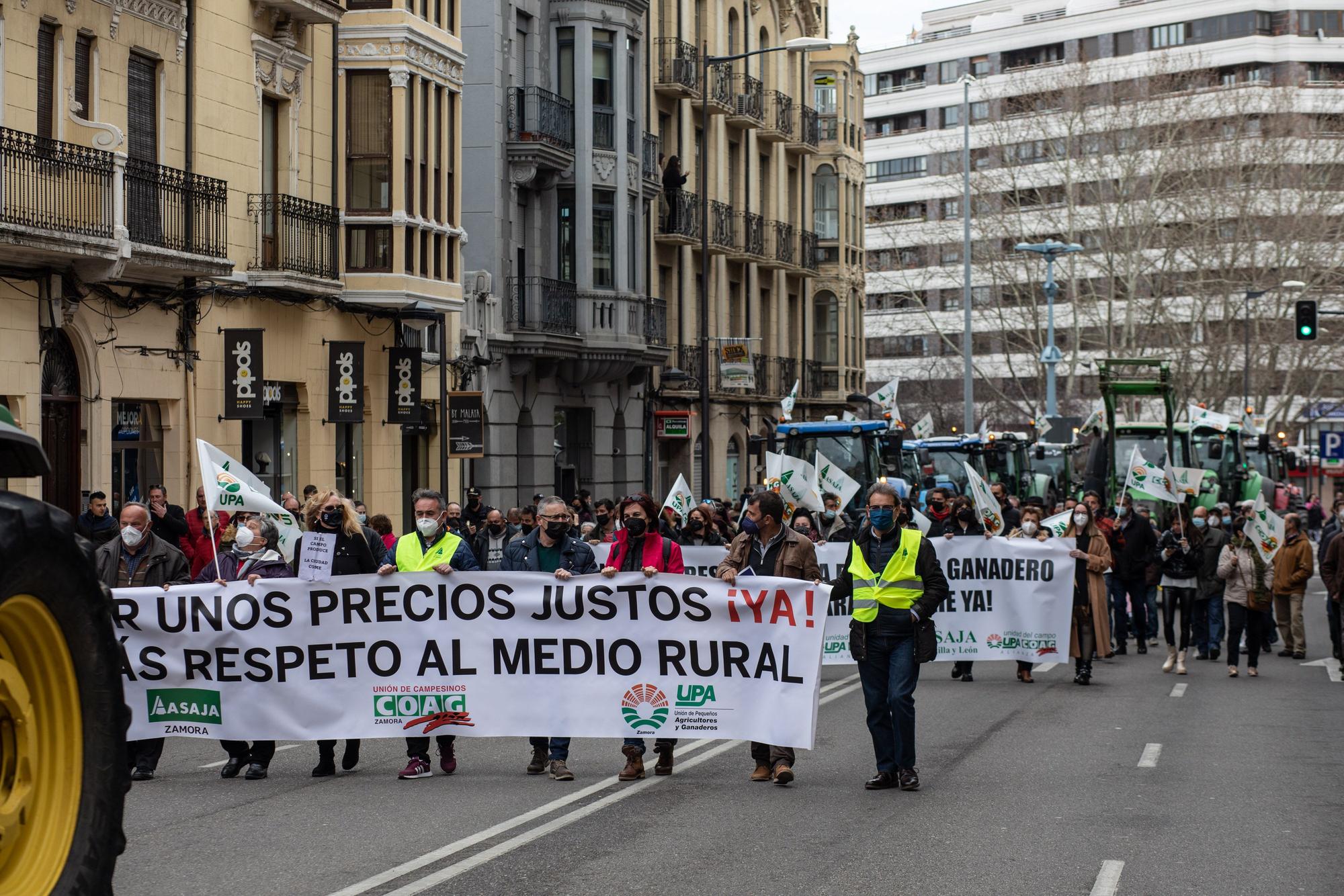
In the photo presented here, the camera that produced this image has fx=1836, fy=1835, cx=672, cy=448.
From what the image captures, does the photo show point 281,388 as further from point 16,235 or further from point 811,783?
point 811,783

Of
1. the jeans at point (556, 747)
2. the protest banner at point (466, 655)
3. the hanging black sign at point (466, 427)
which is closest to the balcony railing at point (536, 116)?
the hanging black sign at point (466, 427)

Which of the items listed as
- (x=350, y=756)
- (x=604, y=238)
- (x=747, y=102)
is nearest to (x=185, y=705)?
(x=350, y=756)

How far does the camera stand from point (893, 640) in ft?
39.1

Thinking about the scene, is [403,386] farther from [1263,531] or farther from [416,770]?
[416,770]

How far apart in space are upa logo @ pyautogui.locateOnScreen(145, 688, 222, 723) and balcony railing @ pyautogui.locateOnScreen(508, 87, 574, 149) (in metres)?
23.7

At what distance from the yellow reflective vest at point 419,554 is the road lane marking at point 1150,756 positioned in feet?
16.4

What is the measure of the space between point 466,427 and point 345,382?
272 centimetres

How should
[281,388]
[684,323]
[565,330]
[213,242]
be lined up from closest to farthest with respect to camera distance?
[213,242] < [281,388] < [565,330] < [684,323]

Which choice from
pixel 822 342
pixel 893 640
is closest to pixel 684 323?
pixel 822 342

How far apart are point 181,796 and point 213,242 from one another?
13.5 meters

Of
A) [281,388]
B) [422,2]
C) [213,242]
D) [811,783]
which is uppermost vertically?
[422,2]

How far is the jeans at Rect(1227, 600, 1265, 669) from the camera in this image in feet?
66.5

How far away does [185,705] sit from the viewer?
11992 millimetres

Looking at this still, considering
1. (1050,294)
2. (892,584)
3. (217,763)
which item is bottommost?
(217,763)
